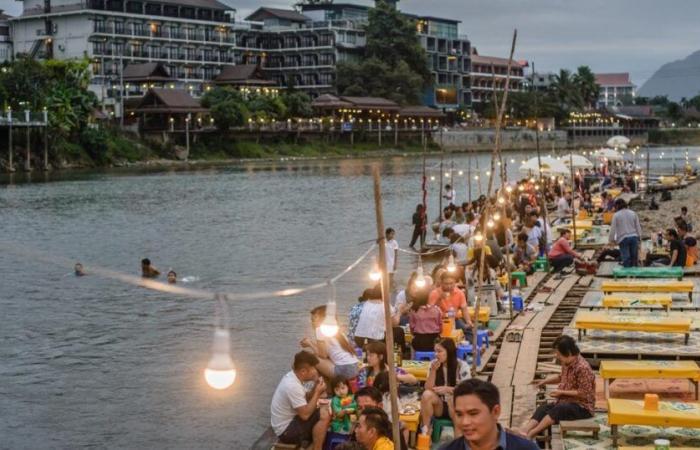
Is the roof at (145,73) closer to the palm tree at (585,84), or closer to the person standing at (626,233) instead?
the palm tree at (585,84)

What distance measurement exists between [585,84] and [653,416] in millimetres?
149180

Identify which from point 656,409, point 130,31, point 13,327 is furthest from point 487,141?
point 656,409

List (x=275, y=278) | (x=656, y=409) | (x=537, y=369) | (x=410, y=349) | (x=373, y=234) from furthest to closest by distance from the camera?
(x=373, y=234) < (x=275, y=278) < (x=410, y=349) < (x=537, y=369) < (x=656, y=409)

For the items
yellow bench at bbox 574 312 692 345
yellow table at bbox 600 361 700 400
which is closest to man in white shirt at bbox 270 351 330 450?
yellow table at bbox 600 361 700 400

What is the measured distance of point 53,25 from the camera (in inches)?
4122

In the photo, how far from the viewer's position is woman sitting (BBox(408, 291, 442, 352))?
1337 cm

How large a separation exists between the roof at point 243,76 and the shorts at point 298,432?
101 metres

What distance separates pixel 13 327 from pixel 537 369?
12109mm

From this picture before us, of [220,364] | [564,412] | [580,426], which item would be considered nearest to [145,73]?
[564,412]

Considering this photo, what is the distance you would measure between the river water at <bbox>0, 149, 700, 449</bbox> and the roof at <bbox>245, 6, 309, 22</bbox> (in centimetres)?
7316

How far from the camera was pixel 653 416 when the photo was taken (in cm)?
952

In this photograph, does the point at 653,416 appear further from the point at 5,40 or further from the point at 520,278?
the point at 5,40

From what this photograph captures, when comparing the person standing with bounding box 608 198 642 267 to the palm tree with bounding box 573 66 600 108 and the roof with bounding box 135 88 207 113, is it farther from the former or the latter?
the palm tree with bounding box 573 66 600 108

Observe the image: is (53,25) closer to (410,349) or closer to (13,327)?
(13,327)
